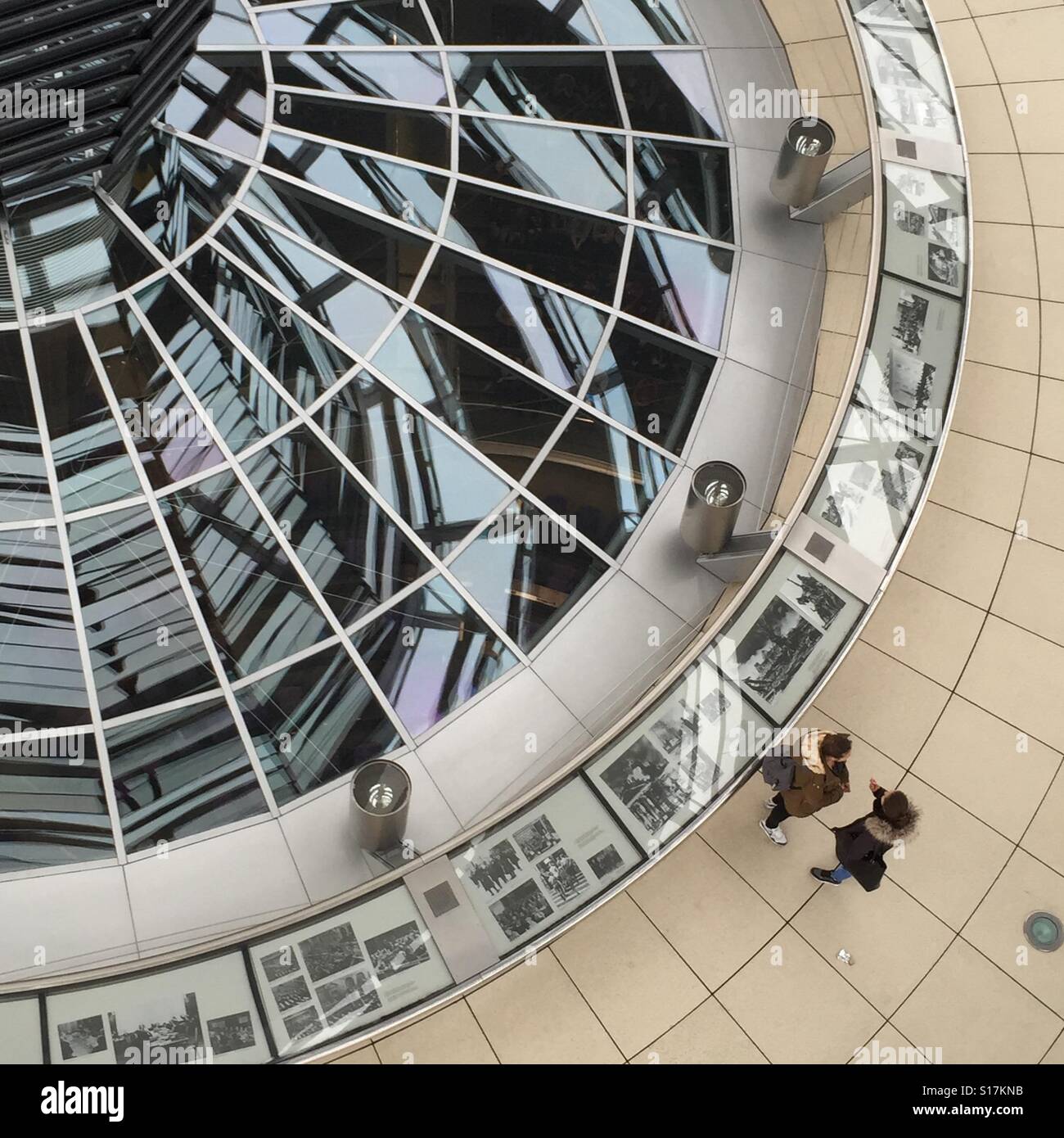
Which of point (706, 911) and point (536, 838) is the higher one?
point (536, 838)

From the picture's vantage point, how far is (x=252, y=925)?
23.2 meters

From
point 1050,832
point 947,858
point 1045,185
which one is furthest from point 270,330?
point 1050,832

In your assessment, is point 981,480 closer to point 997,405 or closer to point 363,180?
point 997,405

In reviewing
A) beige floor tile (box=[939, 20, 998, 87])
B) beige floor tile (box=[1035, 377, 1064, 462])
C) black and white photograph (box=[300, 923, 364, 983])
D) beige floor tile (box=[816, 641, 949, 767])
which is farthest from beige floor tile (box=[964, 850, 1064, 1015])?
beige floor tile (box=[939, 20, 998, 87])

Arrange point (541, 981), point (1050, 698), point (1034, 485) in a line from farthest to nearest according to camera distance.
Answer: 1. point (1034, 485)
2. point (1050, 698)
3. point (541, 981)

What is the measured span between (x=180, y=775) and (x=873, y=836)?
13.4 metres

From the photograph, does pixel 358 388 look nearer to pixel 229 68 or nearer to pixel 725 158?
pixel 229 68

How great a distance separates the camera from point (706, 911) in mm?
23312

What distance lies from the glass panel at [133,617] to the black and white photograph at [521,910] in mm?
8109

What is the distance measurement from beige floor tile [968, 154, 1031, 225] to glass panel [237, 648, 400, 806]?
55.4ft

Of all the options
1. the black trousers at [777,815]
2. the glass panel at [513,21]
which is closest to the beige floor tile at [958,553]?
the black trousers at [777,815]
